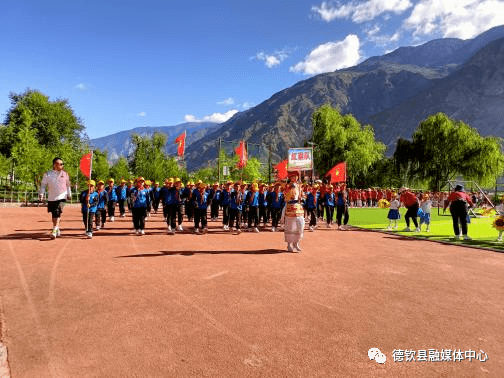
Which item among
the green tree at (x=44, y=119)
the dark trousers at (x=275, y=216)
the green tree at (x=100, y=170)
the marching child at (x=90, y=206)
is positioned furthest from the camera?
the green tree at (x=100, y=170)

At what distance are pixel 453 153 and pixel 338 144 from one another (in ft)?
49.0

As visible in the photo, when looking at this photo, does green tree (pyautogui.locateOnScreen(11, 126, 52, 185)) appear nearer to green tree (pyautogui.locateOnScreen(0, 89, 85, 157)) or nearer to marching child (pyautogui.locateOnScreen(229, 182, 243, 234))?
green tree (pyautogui.locateOnScreen(0, 89, 85, 157))

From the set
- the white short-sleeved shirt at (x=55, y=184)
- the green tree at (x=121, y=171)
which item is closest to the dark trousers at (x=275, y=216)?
the white short-sleeved shirt at (x=55, y=184)

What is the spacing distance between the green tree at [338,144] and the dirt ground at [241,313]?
42105 mm

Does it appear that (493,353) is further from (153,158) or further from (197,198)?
(153,158)

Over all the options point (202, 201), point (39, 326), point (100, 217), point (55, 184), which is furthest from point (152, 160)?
point (39, 326)

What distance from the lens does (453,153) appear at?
44.7 metres

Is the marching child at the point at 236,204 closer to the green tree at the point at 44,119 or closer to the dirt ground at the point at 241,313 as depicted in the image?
the dirt ground at the point at 241,313

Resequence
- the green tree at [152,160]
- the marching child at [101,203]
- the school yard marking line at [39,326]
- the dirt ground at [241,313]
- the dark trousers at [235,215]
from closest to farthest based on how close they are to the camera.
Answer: the school yard marking line at [39,326] < the dirt ground at [241,313] < the marching child at [101,203] < the dark trousers at [235,215] < the green tree at [152,160]

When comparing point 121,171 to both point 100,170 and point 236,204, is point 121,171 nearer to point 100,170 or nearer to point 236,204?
point 100,170

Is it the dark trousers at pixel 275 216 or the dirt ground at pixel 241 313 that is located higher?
the dark trousers at pixel 275 216

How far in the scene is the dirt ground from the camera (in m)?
3.40

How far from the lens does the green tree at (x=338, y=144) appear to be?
49562 mm

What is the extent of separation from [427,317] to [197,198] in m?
9.79
